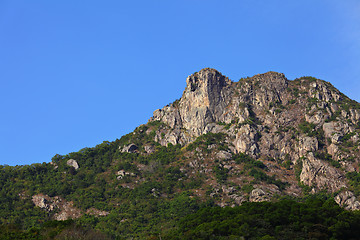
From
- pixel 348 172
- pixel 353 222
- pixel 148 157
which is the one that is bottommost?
pixel 353 222

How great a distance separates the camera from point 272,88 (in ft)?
593

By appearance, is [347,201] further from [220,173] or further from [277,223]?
[277,223]

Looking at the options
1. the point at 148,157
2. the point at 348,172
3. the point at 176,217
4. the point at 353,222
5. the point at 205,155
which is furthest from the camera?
the point at 148,157

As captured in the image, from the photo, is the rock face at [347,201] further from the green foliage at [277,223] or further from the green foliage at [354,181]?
the green foliage at [277,223]

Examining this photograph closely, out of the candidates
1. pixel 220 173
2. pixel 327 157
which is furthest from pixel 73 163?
pixel 327 157

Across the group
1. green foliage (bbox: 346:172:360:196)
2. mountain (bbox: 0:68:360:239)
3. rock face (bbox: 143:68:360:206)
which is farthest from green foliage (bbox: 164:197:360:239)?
rock face (bbox: 143:68:360:206)

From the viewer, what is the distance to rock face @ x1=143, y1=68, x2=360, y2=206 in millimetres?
145125

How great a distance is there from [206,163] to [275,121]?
29516 mm

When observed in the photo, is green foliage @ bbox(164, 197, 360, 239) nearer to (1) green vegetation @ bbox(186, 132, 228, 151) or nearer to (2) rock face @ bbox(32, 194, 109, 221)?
(2) rock face @ bbox(32, 194, 109, 221)

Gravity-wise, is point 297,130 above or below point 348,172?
above

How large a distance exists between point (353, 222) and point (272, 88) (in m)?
95.6

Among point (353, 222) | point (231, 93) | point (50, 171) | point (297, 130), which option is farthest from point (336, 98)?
point (50, 171)

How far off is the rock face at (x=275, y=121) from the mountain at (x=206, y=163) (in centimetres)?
36

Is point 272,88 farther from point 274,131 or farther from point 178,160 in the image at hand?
point 178,160
